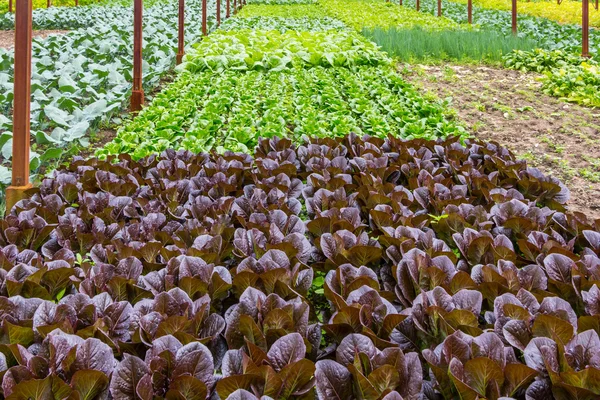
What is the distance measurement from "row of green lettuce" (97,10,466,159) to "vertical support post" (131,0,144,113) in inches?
7.5

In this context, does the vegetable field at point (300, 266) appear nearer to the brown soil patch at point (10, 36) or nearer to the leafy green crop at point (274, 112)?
the leafy green crop at point (274, 112)

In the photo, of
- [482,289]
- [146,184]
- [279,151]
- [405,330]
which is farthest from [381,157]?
[405,330]

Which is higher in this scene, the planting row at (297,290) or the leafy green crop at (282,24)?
the leafy green crop at (282,24)

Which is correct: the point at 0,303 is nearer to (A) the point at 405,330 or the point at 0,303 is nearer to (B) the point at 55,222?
(B) the point at 55,222

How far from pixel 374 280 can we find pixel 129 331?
2.86 feet

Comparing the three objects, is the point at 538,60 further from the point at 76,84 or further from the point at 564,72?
the point at 76,84

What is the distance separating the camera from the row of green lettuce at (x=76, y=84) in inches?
206

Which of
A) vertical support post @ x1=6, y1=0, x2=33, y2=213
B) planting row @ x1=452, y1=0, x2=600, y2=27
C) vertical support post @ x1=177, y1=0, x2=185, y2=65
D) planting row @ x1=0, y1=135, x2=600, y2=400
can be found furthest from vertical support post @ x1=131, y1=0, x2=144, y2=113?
planting row @ x1=452, y1=0, x2=600, y2=27

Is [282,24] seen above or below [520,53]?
above

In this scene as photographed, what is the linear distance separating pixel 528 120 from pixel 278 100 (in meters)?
3.02

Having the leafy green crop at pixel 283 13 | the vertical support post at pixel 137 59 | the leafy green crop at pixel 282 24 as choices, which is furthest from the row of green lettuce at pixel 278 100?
the leafy green crop at pixel 283 13

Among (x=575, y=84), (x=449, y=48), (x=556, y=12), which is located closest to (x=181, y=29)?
(x=449, y=48)

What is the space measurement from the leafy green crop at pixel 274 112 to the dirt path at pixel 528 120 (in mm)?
536

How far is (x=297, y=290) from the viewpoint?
7.45 ft
